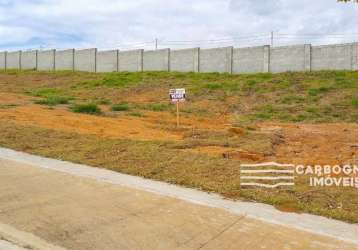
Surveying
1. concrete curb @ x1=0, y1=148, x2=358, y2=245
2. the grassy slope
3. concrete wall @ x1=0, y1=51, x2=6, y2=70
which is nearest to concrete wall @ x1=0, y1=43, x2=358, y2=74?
the grassy slope

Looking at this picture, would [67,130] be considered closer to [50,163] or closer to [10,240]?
[50,163]

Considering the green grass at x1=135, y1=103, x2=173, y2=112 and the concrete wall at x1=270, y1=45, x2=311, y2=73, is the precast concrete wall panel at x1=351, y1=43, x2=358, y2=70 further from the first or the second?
the green grass at x1=135, y1=103, x2=173, y2=112

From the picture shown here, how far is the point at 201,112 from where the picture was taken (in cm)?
2389

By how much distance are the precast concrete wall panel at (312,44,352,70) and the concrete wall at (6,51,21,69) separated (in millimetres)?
35313

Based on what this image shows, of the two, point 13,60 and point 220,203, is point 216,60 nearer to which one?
point 13,60

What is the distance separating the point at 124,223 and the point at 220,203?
143cm

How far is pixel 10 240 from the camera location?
507cm

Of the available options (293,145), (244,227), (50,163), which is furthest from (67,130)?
(244,227)

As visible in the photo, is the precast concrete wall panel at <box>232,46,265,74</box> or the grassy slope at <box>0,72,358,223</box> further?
the precast concrete wall panel at <box>232,46,265,74</box>

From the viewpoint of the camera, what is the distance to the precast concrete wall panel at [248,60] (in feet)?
113

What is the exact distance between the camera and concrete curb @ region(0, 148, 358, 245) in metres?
5.33

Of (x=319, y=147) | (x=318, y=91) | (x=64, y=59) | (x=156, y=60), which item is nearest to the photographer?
(x=319, y=147)

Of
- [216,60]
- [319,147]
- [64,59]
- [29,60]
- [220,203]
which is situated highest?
[29,60]

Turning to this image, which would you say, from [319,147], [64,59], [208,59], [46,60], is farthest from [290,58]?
[46,60]
